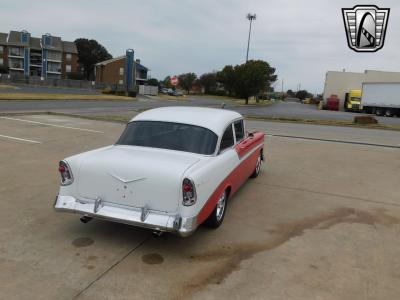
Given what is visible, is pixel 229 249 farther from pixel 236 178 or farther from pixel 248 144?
pixel 248 144

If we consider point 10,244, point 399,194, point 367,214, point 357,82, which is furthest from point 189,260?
point 357,82

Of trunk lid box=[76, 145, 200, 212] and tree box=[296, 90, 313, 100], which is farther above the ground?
tree box=[296, 90, 313, 100]

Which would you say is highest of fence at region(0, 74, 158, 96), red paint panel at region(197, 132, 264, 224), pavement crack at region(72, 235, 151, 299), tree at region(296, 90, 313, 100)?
tree at region(296, 90, 313, 100)

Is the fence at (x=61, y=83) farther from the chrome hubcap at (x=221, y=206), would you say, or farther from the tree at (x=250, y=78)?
the chrome hubcap at (x=221, y=206)

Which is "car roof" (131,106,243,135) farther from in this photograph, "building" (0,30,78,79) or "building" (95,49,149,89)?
"building" (0,30,78,79)

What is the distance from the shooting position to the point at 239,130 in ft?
21.7

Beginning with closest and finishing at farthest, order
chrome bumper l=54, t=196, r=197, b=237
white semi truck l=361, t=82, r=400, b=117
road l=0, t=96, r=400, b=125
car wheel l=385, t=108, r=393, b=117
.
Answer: chrome bumper l=54, t=196, r=197, b=237, road l=0, t=96, r=400, b=125, white semi truck l=361, t=82, r=400, b=117, car wheel l=385, t=108, r=393, b=117

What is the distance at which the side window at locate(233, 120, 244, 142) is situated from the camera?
252 inches

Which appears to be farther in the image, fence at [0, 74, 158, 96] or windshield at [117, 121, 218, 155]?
fence at [0, 74, 158, 96]

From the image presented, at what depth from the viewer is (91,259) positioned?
414 centimetres

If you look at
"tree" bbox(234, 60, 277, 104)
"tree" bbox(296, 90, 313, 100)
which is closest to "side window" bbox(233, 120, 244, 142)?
"tree" bbox(234, 60, 277, 104)

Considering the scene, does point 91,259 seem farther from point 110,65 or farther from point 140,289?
point 110,65

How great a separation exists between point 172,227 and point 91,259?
902 mm
